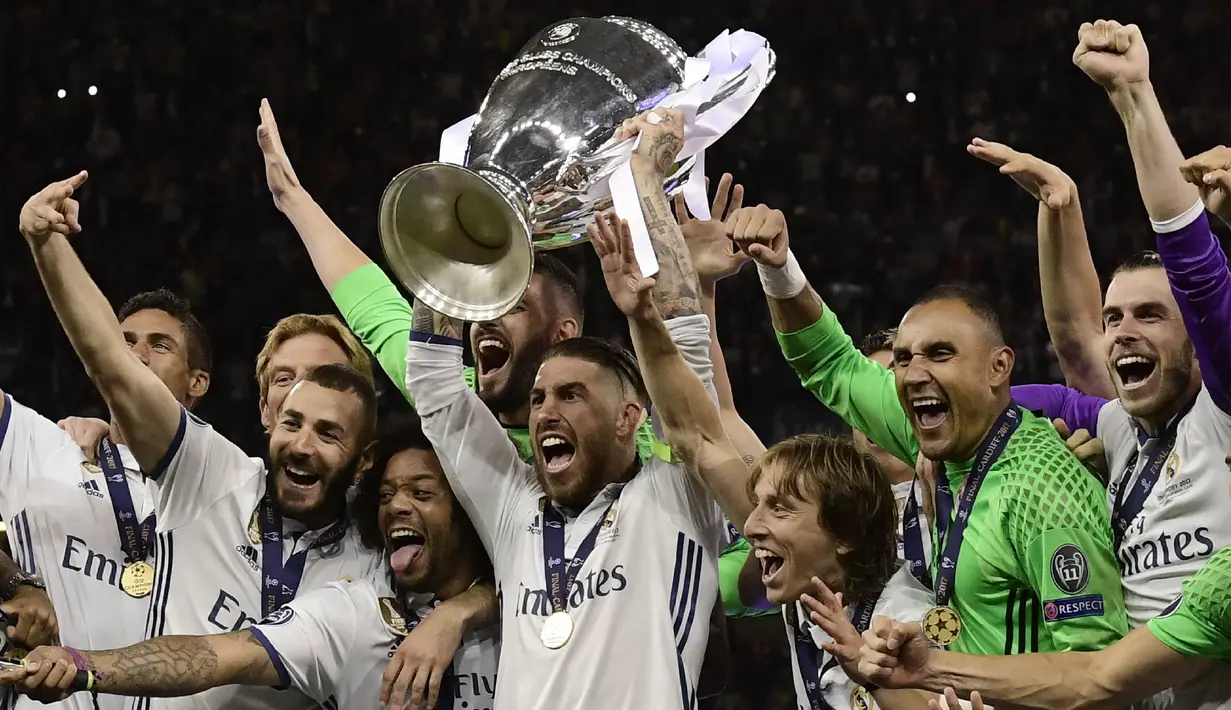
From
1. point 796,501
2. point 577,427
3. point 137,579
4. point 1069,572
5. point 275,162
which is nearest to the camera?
point 1069,572

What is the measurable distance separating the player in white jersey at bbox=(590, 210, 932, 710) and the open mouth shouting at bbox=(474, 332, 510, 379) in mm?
513

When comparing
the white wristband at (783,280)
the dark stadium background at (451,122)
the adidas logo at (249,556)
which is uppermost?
the dark stadium background at (451,122)

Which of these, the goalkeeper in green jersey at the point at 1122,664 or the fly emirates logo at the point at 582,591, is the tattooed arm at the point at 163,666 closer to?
the fly emirates logo at the point at 582,591

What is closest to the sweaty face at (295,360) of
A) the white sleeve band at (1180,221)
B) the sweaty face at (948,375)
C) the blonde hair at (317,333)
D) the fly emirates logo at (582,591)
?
the blonde hair at (317,333)

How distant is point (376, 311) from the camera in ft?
10.4

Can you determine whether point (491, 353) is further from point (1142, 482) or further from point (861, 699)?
point (1142, 482)

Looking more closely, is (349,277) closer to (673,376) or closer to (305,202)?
(305,202)

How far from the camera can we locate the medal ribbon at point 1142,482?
8.06 ft

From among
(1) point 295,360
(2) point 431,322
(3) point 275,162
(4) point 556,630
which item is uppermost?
(3) point 275,162

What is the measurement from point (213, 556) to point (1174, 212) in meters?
1.73

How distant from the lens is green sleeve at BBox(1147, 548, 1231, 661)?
2215mm

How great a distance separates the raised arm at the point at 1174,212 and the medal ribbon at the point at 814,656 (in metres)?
0.62

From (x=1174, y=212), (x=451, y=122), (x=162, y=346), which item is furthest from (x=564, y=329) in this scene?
(x=451, y=122)

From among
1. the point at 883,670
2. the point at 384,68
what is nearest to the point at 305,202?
the point at 883,670
